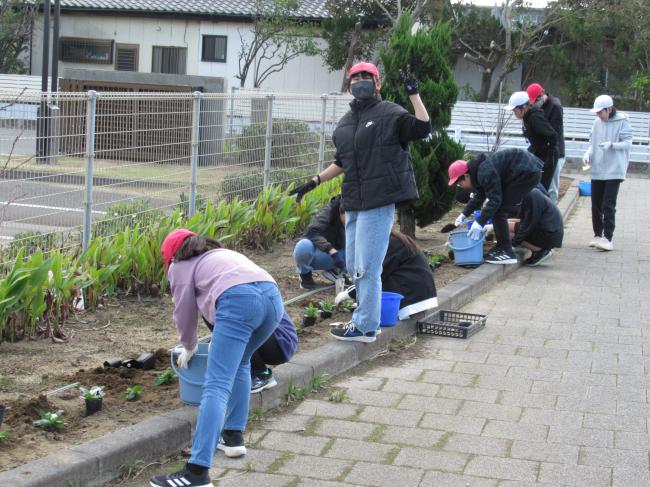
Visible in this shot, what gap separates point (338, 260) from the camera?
343 inches

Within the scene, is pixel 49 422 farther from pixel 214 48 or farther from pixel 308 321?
pixel 214 48

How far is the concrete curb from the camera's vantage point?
4.29 meters

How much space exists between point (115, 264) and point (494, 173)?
386 cm

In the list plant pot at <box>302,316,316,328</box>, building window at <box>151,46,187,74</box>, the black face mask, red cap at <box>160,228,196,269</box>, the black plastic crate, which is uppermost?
building window at <box>151,46,187,74</box>

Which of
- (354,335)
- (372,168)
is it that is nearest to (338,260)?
(354,335)

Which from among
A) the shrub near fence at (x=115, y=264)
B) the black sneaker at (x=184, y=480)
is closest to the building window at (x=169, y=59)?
the shrub near fence at (x=115, y=264)

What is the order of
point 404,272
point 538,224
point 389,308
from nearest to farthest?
point 389,308 < point 404,272 < point 538,224

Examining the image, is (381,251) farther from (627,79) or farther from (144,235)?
(627,79)

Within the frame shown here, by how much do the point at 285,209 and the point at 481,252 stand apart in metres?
2.18

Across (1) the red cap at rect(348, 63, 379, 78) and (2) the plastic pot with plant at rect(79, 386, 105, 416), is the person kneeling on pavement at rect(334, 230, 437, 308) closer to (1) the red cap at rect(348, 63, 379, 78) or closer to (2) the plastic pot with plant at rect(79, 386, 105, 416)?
(1) the red cap at rect(348, 63, 379, 78)

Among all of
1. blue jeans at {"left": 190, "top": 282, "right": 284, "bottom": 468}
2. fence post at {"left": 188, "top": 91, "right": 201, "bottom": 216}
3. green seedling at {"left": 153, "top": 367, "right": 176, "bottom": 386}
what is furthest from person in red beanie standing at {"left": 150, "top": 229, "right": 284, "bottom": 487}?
fence post at {"left": 188, "top": 91, "right": 201, "bottom": 216}

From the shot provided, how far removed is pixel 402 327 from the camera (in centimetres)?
759

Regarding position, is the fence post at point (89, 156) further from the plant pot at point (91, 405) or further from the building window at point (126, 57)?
the building window at point (126, 57)

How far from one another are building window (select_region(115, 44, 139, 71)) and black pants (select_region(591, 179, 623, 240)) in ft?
79.3
